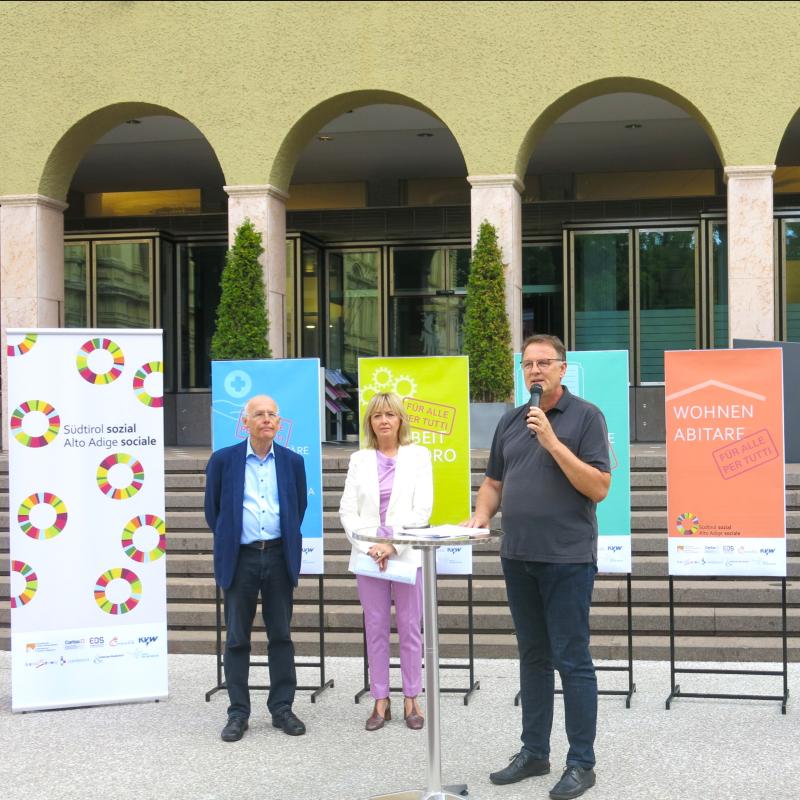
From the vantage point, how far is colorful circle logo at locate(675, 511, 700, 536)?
253 inches

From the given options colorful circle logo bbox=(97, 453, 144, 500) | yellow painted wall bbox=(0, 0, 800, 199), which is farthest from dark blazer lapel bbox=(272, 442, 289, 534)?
yellow painted wall bbox=(0, 0, 800, 199)

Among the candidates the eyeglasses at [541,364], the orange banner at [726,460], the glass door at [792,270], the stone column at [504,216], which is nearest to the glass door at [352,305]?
the stone column at [504,216]

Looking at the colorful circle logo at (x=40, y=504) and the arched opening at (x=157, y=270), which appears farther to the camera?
the arched opening at (x=157, y=270)

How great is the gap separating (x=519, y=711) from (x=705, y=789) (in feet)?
4.91

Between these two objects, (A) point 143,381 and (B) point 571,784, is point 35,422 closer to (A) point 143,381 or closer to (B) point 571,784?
(A) point 143,381

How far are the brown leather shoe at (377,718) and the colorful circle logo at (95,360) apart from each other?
249cm

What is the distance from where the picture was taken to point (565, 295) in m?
15.4

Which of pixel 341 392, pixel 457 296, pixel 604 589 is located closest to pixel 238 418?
pixel 604 589

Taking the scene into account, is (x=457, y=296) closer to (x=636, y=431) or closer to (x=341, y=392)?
(x=341, y=392)

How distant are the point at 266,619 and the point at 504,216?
7026 mm

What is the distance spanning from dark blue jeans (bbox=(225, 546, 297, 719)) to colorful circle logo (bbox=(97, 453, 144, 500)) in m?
1.17

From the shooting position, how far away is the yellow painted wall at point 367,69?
11641mm

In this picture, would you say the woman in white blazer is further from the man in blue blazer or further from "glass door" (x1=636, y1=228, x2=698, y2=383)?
"glass door" (x1=636, y1=228, x2=698, y2=383)

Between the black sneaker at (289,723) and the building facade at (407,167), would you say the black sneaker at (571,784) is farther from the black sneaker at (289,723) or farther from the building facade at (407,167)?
the building facade at (407,167)
